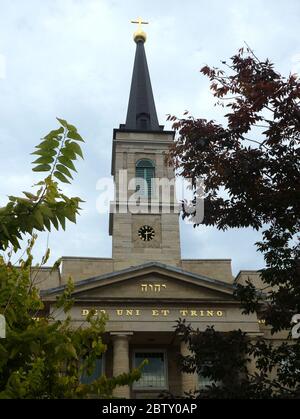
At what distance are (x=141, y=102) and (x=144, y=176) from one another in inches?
414

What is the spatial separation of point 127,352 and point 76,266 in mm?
7825

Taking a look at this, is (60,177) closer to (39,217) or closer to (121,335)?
(39,217)

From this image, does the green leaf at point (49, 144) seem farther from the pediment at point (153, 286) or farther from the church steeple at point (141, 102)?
the church steeple at point (141, 102)

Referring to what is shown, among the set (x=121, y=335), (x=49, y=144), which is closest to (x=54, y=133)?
(x=49, y=144)

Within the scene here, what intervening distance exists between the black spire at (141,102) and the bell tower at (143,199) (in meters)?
0.14

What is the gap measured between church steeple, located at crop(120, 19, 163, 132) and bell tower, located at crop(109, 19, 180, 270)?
0.14 meters

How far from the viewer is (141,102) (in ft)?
164

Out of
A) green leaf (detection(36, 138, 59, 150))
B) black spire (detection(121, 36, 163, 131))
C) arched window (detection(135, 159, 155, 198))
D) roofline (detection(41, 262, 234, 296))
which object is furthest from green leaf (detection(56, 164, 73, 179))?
black spire (detection(121, 36, 163, 131))

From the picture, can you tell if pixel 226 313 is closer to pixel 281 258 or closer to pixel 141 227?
pixel 141 227

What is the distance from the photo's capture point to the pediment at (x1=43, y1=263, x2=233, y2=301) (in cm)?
3123

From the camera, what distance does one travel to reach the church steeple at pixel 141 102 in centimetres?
4759

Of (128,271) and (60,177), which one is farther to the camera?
(128,271)
